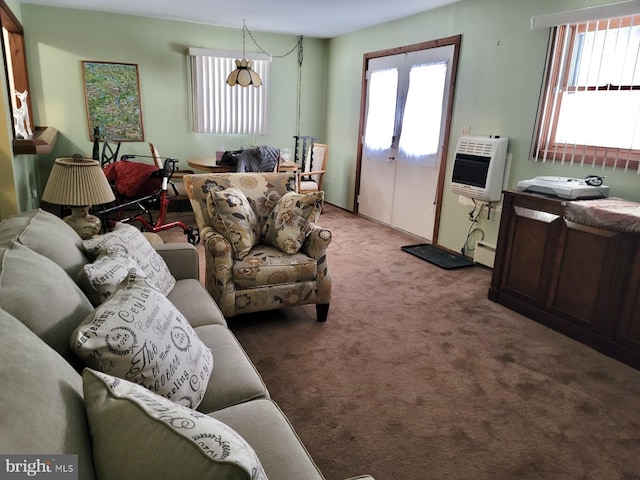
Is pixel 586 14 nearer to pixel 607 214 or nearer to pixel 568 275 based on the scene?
pixel 607 214

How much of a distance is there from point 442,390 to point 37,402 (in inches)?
76.7

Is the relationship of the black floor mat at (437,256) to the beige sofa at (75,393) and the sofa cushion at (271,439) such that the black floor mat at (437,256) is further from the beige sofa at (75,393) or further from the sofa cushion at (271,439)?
the sofa cushion at (271,439)

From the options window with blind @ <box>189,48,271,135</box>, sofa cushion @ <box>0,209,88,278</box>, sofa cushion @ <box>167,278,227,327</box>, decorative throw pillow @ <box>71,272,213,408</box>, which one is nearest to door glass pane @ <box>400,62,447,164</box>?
window with blind @ <box>189,48,271,135</box>

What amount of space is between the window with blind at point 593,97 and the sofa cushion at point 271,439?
2.94 meters

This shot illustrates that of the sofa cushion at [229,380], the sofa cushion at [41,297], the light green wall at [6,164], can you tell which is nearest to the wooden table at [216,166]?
the light green wall at [6,164]

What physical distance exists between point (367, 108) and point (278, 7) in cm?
170

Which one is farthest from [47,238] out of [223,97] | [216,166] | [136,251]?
[223,97]

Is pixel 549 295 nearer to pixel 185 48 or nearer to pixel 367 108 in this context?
pixel 367 108

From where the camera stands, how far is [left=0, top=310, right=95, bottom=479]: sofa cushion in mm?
713

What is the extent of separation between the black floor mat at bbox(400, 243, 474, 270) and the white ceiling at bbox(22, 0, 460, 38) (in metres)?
2.42

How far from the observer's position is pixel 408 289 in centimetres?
362

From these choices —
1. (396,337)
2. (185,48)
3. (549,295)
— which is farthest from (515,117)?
(185,48)

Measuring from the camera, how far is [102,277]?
5.25ft

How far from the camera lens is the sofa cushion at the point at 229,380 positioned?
4.61 feet
